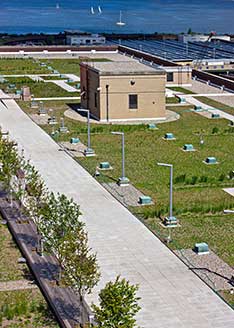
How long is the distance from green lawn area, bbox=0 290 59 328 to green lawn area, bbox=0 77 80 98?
1273 inches

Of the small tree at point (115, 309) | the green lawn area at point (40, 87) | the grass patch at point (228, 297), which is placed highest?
the small tree at point (115, 309)

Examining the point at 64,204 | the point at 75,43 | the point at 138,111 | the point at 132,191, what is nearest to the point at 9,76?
the point at 138,111

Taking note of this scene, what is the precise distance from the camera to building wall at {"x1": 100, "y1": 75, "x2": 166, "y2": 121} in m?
39.8

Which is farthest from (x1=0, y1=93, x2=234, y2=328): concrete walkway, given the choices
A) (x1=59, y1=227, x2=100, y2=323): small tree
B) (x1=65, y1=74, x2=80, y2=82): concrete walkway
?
(x1=65, y1=74, x2=80, y2=82): concrete walkway

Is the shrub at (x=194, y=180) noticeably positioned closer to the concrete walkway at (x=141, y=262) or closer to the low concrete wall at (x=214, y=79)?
the concrete walkway at (x=141, y=262)

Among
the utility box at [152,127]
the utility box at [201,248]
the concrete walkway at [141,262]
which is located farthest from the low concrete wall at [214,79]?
the utility box at [201,248]

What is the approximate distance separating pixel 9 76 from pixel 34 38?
3592 cm

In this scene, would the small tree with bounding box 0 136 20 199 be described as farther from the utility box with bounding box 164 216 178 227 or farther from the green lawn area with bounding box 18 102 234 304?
the utility box with bounding box 164 216 178 227

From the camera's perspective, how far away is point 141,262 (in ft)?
63.2

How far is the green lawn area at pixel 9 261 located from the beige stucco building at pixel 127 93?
1928 cm

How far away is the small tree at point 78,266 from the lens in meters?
14.9

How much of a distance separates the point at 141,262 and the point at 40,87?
3442 centimetres

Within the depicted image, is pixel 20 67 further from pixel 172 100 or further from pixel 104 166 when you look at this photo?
pixel 104 166

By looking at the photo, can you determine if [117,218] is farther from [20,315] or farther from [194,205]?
[20,315]
